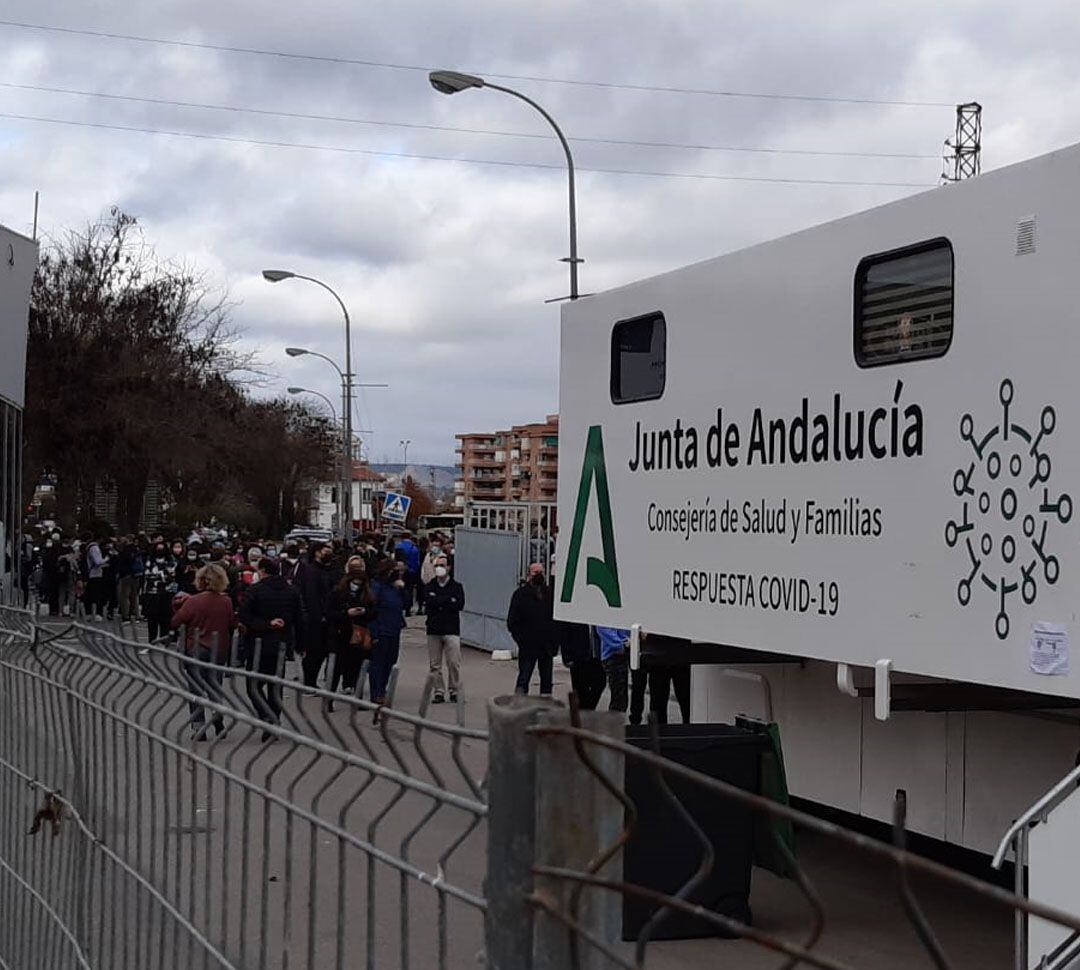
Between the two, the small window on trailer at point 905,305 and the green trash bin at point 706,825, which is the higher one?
the small window on trailer at point 905,305

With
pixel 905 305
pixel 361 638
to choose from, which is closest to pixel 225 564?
pixel 361 638

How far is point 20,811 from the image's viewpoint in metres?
5.16

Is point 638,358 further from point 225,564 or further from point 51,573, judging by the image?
point 51,573

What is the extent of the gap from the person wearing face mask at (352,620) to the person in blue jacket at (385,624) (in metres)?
0.08

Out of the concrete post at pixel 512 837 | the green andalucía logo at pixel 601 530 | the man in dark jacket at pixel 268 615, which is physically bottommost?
the man in dark jacket at pixel 268 615

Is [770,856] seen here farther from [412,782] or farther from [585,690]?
[585,690]

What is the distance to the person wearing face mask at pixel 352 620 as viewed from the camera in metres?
17.6

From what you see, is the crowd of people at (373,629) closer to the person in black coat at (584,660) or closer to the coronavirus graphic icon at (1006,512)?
the person in black coat at (584,660)

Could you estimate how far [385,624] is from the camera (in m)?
17.7

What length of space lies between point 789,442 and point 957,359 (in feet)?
4.08

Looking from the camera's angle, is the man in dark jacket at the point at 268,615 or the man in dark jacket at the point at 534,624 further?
the man in dark jacket at the point at 534,624

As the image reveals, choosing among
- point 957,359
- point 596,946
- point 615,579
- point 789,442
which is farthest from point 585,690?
point 596,946

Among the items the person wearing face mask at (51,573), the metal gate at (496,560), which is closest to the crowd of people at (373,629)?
the metal gate at (496,560)

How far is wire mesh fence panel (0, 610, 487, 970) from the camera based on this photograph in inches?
104
